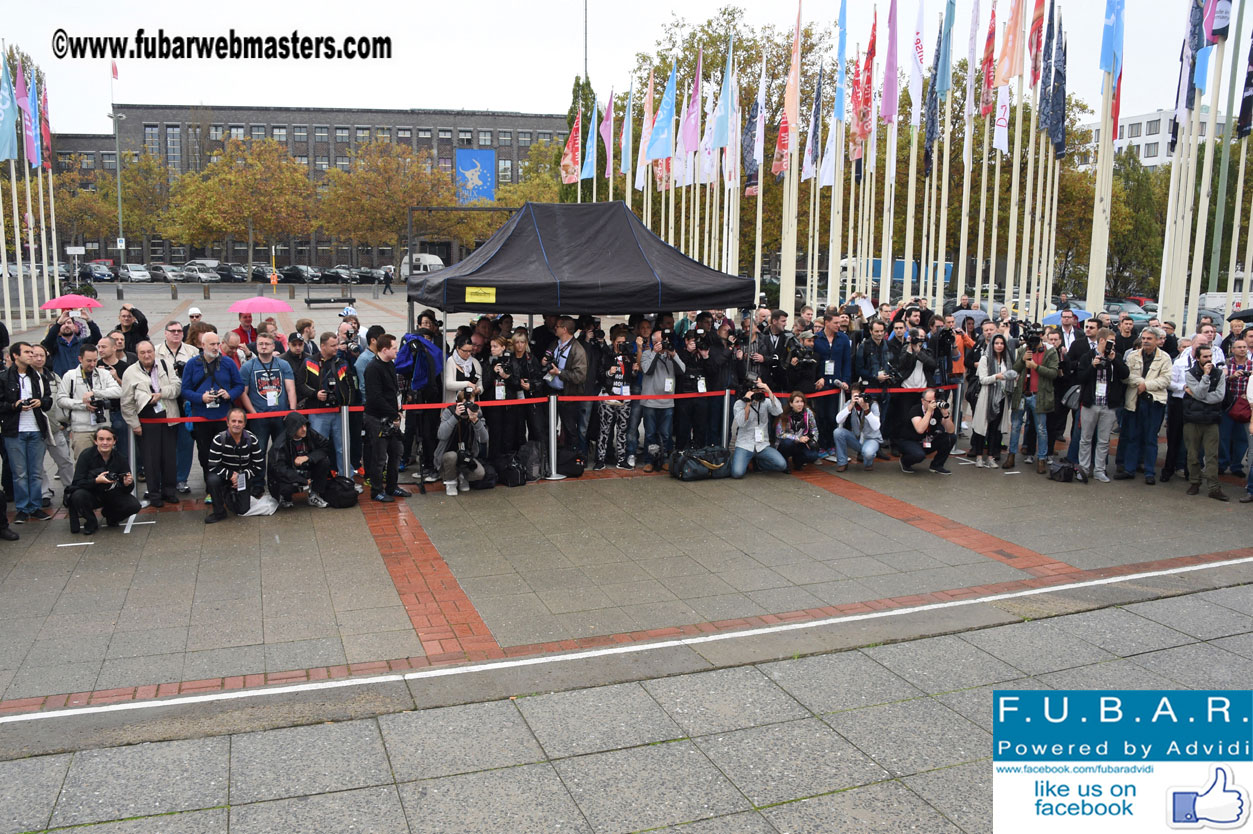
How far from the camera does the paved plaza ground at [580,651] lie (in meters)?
4.98

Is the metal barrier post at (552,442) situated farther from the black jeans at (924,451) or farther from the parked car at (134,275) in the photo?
the parked car at (134,275)

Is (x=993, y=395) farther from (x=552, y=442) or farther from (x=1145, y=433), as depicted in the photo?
(x=552, y=442)

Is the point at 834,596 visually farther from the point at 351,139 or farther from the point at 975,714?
the point at 351,139

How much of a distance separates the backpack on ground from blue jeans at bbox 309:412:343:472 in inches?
18.5

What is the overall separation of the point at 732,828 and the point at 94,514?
24.6ft

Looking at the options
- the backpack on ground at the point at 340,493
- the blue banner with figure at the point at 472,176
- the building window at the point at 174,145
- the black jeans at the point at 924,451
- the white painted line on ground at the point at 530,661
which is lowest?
the white painted line on ground at the point at 530,661

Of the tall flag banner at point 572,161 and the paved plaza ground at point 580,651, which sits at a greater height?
the tall flag banner at point 572,161

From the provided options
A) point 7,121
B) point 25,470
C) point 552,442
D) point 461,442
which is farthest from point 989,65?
point 7,121

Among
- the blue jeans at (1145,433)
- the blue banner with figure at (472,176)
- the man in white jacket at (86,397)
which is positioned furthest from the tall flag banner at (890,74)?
the blue banner with figure at (472,176)

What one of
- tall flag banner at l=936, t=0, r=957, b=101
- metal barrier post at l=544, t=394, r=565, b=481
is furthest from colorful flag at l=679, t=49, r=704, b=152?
metal barrier post at l=544, t=394, r=565, b=481

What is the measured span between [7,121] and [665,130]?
15772 millimetres

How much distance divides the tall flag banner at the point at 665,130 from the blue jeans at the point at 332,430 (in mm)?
16480

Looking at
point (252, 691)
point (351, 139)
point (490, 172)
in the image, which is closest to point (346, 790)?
point (252, 691)

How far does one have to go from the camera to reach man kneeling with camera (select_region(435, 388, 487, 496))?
1122 cm
